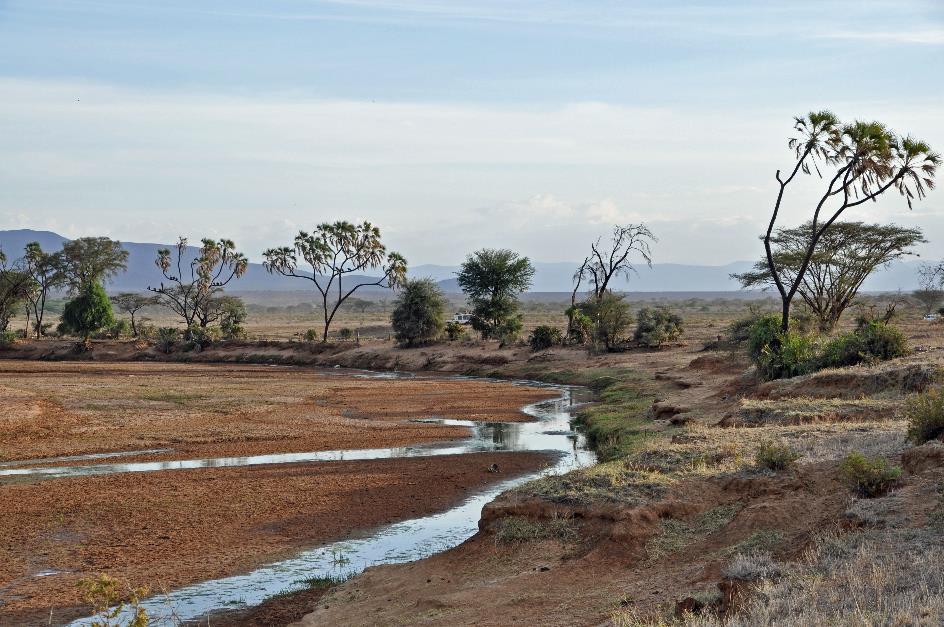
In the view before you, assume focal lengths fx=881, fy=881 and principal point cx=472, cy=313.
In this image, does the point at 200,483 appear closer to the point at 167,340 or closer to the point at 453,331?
the point at 453,331

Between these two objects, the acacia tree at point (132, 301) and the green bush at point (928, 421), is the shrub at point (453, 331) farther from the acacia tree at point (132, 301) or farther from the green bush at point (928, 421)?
the green bush at point (928, 421)

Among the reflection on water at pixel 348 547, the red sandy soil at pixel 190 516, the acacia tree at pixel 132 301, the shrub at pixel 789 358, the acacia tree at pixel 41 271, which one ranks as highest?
the acacia tree at pixel 41 271

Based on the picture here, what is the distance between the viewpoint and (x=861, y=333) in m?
30.5

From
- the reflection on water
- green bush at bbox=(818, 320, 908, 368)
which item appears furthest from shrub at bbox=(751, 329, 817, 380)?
the reflection on water

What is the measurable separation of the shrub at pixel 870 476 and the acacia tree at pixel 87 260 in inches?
3441

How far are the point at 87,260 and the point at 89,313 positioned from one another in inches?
564

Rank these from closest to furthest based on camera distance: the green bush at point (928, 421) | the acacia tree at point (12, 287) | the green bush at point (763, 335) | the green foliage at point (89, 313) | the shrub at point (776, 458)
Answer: the green bush at point (928, 421) < the shrub at point (776, 458) < the green bush at point (763, 335) < the green foliage at point (89, 313) < the acacia tree at point (12, 287)

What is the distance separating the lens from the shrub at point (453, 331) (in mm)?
73000

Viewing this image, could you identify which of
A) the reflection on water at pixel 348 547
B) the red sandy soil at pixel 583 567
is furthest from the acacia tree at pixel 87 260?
the red sandy soil at pixel 583 567

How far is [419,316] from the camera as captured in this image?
71.9 meters

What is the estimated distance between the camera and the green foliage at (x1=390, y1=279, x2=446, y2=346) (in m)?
71.8

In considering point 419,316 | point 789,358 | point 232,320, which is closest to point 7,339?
point 232,320

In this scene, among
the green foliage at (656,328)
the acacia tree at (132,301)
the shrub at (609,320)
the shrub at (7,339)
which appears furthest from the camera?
the acacia tree at (132,301)

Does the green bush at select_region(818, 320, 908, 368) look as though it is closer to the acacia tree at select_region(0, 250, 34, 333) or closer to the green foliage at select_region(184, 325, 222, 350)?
the green foliage at select_region(184, 325, 222, 350)
